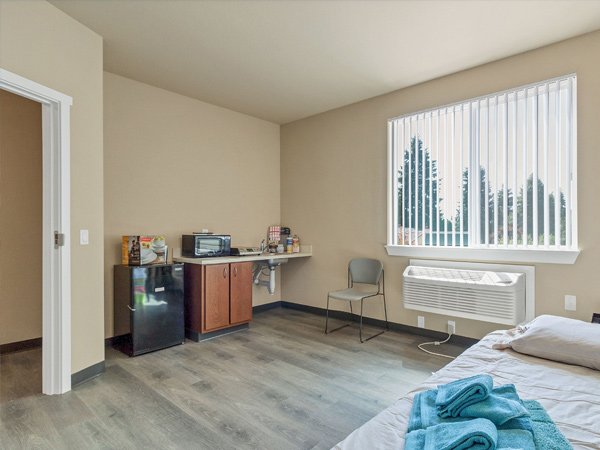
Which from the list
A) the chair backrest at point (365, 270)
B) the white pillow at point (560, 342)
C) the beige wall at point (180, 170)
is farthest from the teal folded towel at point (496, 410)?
the beige wall at point (180, 170)

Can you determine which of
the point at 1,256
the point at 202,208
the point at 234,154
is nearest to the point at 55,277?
the point at 1,256

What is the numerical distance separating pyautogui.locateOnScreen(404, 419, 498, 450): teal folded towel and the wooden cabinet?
2.91m

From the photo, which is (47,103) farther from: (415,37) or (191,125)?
(415,37)

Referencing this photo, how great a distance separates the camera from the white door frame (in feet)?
8.12

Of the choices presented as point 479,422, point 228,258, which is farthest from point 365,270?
point 479,422

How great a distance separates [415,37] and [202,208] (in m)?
2.92

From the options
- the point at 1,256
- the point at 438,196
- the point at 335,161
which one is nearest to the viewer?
the point at 1,256

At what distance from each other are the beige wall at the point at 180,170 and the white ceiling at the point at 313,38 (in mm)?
325

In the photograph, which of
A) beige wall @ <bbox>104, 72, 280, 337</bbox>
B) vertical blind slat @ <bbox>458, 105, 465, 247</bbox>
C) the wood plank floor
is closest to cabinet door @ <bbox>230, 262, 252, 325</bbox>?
the wood plank floor

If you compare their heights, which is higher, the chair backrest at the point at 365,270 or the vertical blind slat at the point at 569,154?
the vertical blind slat at the point at 569,154

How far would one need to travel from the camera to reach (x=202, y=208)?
170 inches

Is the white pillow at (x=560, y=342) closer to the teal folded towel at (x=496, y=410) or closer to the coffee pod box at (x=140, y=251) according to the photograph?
the teal folded towel at (x=496, y=410)

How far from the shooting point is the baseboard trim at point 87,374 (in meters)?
2.58

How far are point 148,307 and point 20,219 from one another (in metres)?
1.60
